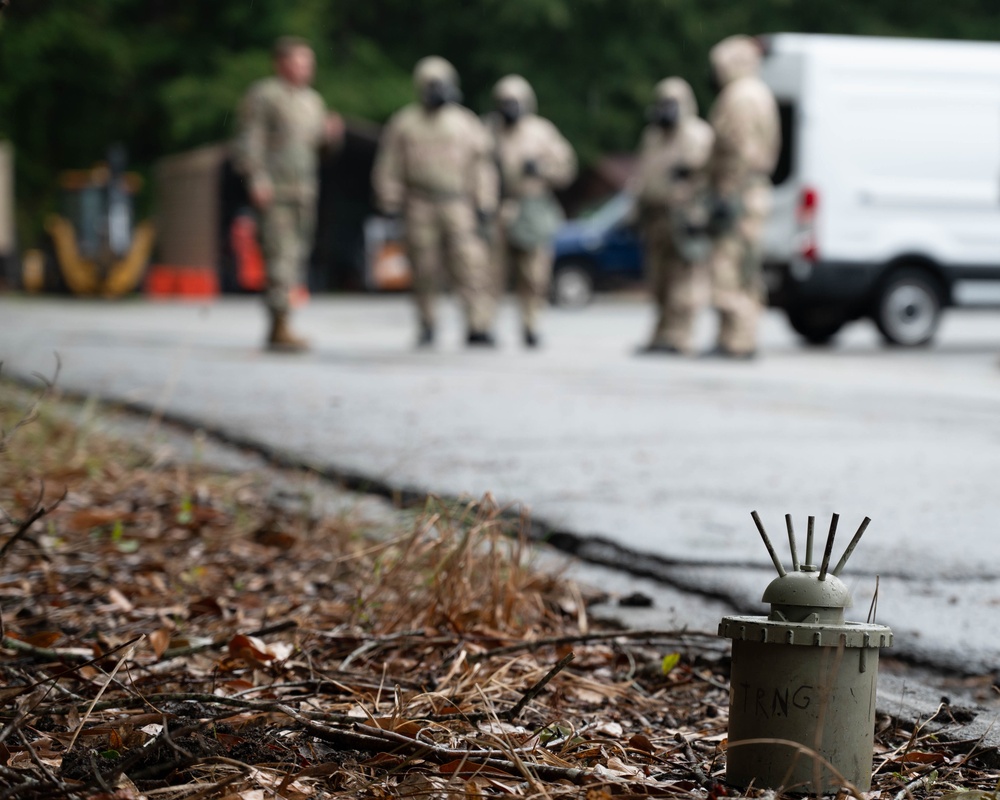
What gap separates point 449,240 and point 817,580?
31.4 ft

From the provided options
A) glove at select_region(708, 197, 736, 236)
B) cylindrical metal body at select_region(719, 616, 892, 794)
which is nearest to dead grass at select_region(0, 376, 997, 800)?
cylindrical metal body at select_region(719, 616, 892, 794)

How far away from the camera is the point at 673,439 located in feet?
17.7

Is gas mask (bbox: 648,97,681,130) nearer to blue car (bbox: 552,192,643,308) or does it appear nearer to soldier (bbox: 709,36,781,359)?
soldier (bbox: 709,36,781,359)

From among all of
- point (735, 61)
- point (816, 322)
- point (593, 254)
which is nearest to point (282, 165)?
point (735, 61)

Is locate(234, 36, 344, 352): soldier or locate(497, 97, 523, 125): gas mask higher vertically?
locate(497, 97, 523, 125): gas mask

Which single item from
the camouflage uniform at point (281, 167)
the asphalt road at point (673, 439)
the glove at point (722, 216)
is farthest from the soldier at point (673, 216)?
the camouflage uniform at point (281, 167)

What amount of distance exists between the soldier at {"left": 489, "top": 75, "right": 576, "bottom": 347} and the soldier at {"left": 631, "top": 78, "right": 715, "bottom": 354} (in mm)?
832

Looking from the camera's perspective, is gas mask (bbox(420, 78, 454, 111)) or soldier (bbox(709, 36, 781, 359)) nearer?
soldier (bbox(709, 36, 781, 359))

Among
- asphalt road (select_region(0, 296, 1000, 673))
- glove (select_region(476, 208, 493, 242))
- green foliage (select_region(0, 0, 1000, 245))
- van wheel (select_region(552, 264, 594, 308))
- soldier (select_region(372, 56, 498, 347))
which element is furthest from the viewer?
green foliage (select_region(0, 0, 1000, 245))

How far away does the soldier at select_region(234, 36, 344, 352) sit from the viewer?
32.2ft

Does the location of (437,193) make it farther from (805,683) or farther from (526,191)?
(805,683)

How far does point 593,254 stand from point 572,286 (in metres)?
0.68

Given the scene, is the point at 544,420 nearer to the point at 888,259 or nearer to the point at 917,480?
the point at 917,480

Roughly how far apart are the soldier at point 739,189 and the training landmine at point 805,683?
340 inches
